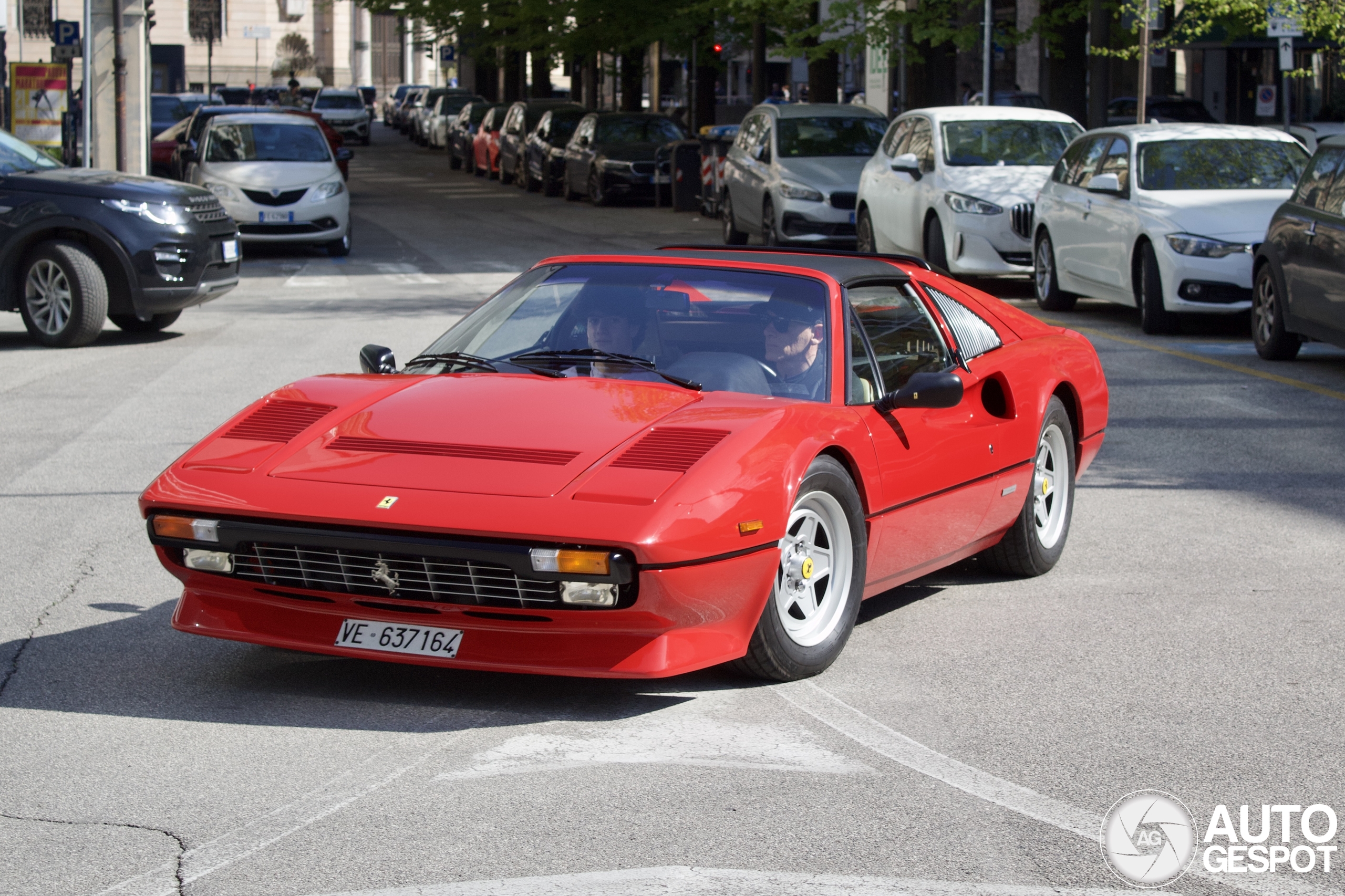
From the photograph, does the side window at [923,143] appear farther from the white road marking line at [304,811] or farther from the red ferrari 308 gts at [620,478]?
the white road marking line at [304,811]

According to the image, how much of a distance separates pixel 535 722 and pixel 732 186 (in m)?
18.1

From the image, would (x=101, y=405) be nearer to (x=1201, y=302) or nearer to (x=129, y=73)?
(x=1201, y=302)

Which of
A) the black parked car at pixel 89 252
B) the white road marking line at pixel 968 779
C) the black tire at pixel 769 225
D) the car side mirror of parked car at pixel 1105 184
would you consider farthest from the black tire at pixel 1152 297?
the white road marking line at pixel 968 779

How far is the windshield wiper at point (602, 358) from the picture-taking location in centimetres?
559

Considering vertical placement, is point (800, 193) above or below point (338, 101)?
below

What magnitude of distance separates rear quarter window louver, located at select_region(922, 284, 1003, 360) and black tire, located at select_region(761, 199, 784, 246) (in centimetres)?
1387

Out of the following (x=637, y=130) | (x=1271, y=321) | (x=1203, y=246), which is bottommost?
(x=1271, y=321)

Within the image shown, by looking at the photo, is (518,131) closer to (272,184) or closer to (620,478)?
(272,184)

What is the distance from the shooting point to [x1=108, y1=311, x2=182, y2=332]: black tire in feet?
49.2

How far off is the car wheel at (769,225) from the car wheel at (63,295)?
8896mm

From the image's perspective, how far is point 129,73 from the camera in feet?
82.4

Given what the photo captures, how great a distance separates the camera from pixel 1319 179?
12.1m

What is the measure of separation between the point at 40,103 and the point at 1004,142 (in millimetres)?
15498

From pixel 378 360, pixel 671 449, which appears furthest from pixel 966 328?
pixel 378 360
